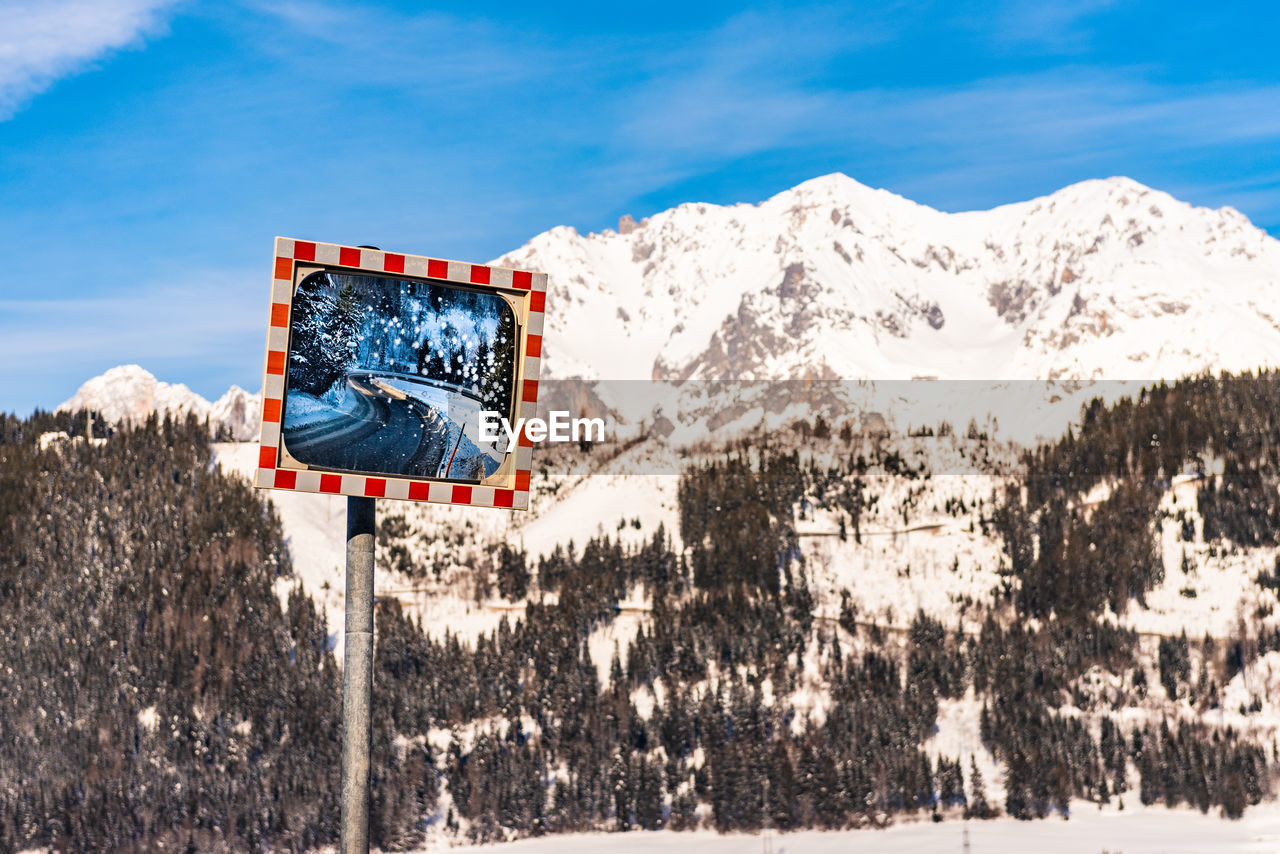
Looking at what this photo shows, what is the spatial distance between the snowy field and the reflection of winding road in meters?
107

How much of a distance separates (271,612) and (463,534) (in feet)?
75.1

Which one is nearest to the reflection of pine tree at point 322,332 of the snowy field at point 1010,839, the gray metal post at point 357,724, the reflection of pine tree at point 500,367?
the reflection of pine tree at point 500,367

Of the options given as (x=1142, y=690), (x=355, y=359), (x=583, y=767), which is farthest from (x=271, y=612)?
(x=355, y=359)

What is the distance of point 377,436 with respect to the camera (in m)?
15.9

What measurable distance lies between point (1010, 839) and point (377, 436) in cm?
11479

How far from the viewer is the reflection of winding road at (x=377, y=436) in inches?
620

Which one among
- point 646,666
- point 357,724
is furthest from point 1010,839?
point 357,724

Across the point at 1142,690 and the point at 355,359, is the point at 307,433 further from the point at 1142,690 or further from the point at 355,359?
the point at 1142,690

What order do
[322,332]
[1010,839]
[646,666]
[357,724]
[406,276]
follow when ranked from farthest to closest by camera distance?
[646,666], [1010,839], [406,276], [322,332], [357,724]

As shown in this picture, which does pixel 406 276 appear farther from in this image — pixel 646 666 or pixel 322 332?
pixel 646 666

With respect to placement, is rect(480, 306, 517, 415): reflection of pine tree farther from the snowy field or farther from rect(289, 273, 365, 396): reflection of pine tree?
the snowy field

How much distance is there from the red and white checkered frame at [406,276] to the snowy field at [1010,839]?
Answer: 106248mm

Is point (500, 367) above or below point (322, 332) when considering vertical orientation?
below

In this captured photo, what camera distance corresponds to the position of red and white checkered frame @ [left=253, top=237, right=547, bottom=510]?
15.5m
